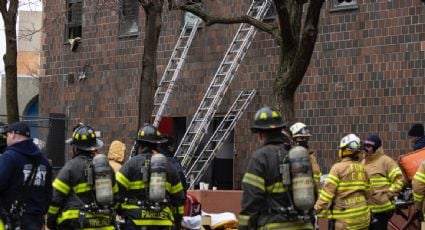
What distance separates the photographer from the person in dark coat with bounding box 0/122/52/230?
447 inches

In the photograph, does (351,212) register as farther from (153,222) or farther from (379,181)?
(153,222)

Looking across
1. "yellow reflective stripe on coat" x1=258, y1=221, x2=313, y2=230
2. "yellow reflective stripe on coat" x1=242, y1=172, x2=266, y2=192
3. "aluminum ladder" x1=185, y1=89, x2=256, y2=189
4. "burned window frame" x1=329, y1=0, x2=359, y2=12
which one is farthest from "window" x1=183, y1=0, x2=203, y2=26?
"yellow reflective stripe on coat" x1=242, y1=172, x2=266, y2=192

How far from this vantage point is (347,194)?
13.7m

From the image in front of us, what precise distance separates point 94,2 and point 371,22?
28.0 ft

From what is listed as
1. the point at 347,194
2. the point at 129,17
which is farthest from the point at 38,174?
the point at 129,17

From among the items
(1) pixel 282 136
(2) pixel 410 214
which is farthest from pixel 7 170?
(2) pixel 410 214

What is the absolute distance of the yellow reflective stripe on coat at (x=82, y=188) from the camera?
39.5ft

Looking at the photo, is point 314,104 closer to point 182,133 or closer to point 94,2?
point 182,133

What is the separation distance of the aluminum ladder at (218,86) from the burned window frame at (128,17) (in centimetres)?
373

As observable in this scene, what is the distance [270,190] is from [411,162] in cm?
586

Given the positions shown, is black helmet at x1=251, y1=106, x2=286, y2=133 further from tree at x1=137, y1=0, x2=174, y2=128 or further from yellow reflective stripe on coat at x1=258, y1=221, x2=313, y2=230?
tree at x1=137, y1=0, x2=174, y2=128

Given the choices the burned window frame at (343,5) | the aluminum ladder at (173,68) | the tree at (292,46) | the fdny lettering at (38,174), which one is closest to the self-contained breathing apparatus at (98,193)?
the fdny lettering at (38,174)

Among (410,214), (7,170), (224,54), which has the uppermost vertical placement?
(224,54)

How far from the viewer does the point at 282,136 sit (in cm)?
1046
